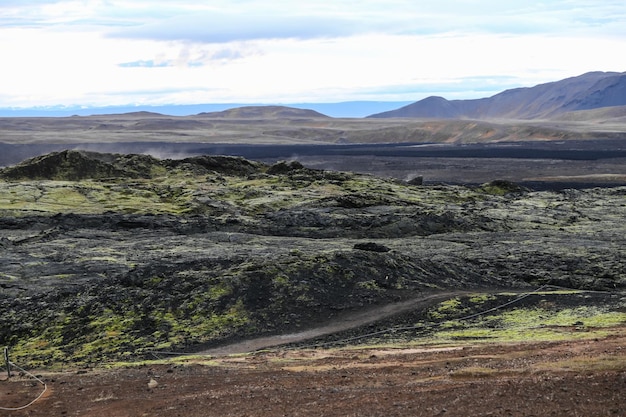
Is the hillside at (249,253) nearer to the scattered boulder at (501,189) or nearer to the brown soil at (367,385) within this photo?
the scattered boulder at (501,189)


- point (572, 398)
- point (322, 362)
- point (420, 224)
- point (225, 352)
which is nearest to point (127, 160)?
point (420, 224)

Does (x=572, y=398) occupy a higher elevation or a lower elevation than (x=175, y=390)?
higher

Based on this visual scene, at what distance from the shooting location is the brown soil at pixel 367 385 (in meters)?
18.8

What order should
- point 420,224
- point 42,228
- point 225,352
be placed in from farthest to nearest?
point 420,224 → point 42,228 → point 225,352

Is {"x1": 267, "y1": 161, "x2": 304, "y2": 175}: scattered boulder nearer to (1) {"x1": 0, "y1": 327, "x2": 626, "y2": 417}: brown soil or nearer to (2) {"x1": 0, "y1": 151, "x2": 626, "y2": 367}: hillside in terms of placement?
(2) {"x1": 0, "y1": 151, "x2": 626, "y2": 367}: hillside

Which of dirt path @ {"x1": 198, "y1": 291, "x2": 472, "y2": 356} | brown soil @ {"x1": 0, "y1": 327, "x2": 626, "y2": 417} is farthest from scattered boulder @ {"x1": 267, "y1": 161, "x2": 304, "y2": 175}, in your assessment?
brown soil @ {"x1": 0, "y1": 327, "x2": 626, "y2": 417}

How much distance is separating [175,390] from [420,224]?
4176 cm

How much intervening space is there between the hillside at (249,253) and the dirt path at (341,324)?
40 cm

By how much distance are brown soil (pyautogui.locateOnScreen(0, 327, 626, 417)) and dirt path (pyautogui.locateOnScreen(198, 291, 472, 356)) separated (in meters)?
3.84

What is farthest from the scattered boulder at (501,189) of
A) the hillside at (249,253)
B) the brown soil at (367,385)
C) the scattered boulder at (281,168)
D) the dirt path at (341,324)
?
the brown soil at (367,385)

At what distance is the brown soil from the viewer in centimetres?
1877

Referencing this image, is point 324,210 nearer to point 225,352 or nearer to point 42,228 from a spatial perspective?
point 42,228

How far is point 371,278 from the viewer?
40.8 m

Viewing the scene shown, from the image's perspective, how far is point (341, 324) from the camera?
3538 centimetres
